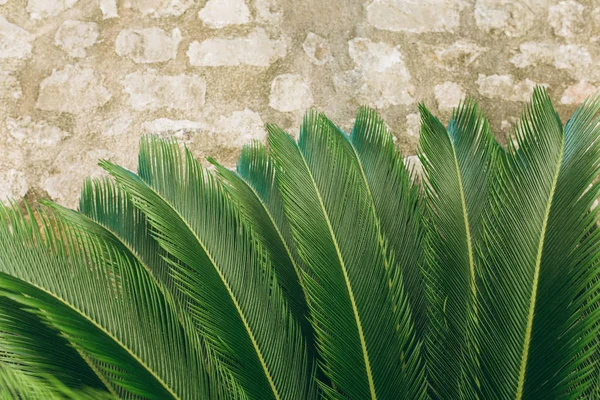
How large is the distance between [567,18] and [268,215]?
146 cm

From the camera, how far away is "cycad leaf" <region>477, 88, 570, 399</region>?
1148 mm

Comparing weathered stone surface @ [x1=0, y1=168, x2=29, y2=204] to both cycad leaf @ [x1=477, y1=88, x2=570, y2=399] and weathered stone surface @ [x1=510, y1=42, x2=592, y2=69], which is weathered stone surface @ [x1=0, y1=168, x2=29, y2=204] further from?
weathered stone surface @ [x1=510, y1=42, x2=592, y2=69]

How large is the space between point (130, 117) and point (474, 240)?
119 centimetres

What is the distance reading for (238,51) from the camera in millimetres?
1898

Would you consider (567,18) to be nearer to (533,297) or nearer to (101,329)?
(533,297)

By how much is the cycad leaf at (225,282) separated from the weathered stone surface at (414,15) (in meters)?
1.03

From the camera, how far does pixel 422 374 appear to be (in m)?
1.22

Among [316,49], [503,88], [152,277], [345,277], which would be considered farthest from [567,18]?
[152,277]

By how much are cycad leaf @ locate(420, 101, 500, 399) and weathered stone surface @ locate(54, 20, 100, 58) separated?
1.21 m

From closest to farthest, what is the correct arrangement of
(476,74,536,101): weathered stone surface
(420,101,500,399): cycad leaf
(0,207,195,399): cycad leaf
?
Answer: (0,207,195,399): cycad leaf
(420,101,500,399): cycad leaf
(476,74,536,101): weathered stone surface

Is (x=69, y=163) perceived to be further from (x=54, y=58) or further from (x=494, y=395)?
(x=494, y=395)

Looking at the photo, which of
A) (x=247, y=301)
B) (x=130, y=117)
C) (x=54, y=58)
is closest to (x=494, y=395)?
(x=247, y=301)

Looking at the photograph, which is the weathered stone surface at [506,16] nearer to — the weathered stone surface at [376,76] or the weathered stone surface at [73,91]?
the weathered stone surface at [376,76]

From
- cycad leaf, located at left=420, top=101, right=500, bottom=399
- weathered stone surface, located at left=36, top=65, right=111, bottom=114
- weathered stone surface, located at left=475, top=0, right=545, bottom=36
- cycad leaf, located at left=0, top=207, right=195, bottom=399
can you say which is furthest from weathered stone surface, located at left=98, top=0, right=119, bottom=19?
weathered stone surface, located at left=475, top=0, right=545, bottom=36
